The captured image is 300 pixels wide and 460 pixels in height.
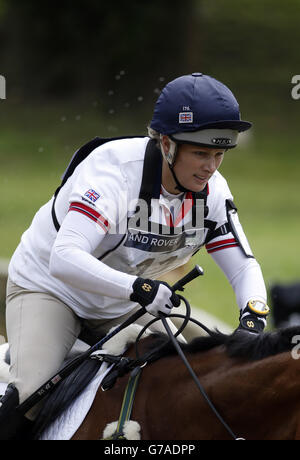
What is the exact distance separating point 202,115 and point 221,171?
60.1ft

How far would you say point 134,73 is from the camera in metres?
22.8

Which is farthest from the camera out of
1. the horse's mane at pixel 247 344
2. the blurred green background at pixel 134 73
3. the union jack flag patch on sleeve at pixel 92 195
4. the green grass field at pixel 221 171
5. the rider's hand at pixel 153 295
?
the blurred green background at pixel 134 73

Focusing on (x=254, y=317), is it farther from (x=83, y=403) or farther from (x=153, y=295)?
(x=83, y=403)

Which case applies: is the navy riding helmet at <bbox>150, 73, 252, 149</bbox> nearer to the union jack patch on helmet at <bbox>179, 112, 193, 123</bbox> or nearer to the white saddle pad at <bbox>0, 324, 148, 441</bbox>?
the union jack patch on helmet at <bbox>179, 112, 193, 123</bbox>

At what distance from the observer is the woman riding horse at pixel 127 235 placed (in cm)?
310

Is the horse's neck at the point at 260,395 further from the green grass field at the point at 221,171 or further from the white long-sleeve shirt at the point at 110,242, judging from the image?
the green grass field at the point at 221,171

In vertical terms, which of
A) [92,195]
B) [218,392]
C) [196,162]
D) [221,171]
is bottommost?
[221,171]

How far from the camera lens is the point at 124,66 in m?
23.8

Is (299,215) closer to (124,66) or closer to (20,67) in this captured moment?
(124,66)

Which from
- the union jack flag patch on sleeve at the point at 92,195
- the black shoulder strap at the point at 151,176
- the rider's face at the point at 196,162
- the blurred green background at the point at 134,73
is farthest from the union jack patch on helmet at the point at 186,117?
the blurred green background at the point at 134,73

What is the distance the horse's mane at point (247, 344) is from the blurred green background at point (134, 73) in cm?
1568

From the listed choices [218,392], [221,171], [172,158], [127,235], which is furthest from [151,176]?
[221,171]

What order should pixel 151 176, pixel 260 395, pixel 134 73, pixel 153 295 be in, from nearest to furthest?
pixel 260 395, pixel 153 295, pixel 151 176, pixel 134 73

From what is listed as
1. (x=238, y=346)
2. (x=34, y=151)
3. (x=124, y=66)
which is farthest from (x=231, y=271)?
(x=124, y=66)
